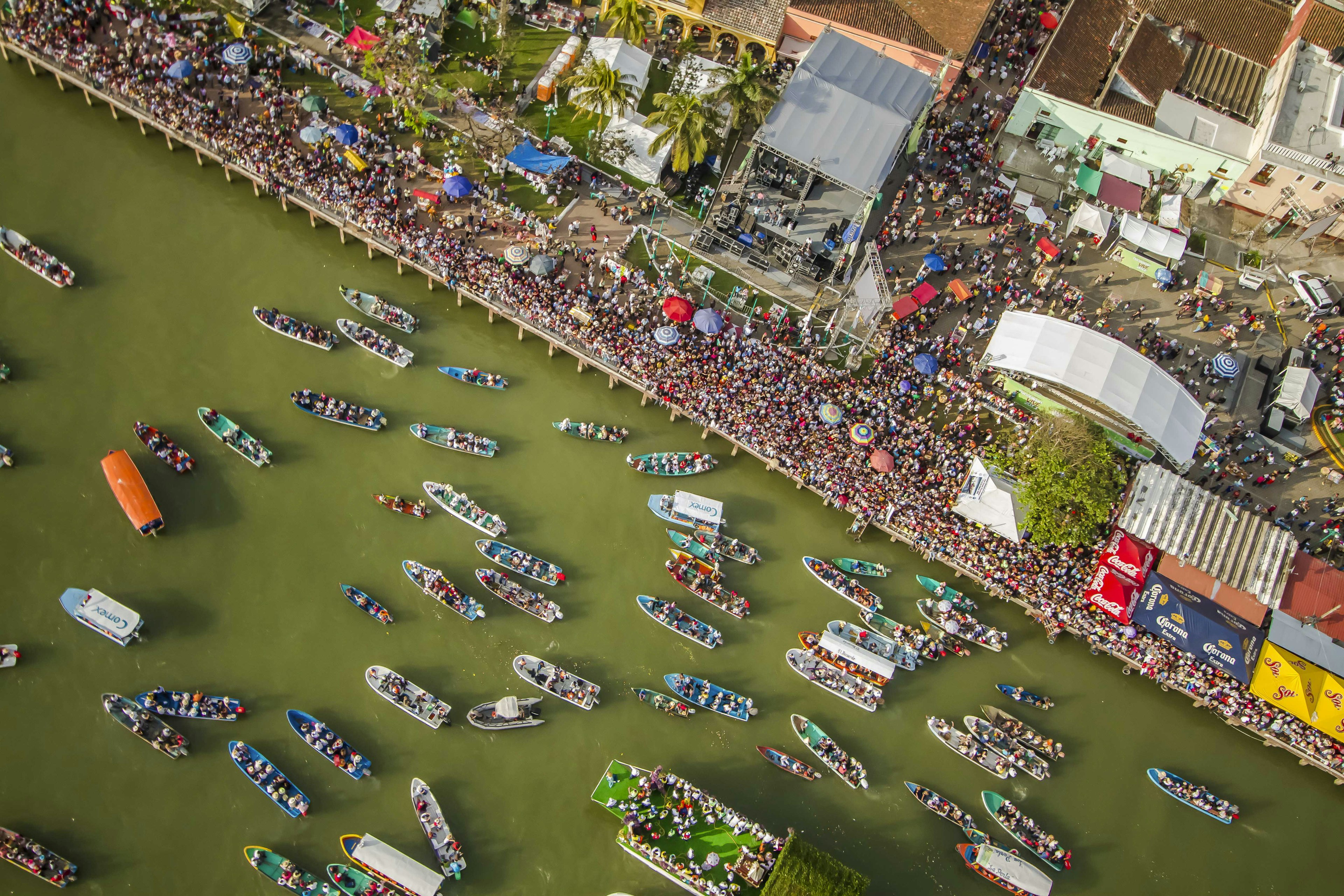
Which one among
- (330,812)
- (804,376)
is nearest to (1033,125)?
(804,376)

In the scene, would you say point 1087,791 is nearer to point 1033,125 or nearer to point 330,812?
point 330,812

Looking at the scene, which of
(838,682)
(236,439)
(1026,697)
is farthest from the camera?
(236,439)

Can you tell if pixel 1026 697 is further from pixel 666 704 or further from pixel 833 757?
pixel 666 704

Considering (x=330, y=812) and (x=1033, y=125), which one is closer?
(x=330, y=812)

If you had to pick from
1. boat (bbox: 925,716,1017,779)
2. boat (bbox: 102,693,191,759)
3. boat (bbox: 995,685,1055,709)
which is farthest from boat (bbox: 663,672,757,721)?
boat (bbox: 102,693,191,759)

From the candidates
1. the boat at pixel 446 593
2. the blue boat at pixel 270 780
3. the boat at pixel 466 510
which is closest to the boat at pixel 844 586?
the boat at pixel 466 510

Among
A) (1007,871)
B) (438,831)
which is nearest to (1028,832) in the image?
(1007,871)
